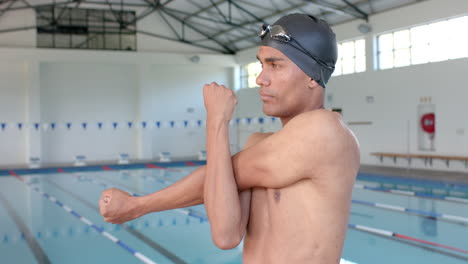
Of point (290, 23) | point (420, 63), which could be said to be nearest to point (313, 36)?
point (290, 23)

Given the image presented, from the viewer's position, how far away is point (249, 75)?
78.5 ft

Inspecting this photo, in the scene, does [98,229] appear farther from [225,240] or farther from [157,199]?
[225,240]

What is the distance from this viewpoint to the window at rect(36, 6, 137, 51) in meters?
20.8

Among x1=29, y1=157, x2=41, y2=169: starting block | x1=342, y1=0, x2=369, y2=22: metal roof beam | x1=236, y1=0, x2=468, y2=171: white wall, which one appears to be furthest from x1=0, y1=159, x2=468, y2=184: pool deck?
x1=342, y1=0, x2=369, y2=22: metal roof beam

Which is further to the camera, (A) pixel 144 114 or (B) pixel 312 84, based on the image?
(A) pixel 144 114

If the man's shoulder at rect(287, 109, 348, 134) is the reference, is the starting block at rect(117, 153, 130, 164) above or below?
below

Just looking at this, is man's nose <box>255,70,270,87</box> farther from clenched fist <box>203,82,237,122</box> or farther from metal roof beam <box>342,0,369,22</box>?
metal roof beam <box>342,0,369,22</box>

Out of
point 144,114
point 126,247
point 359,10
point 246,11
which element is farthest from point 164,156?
point 126,247

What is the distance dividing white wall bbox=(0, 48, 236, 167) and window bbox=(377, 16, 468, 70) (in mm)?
9705

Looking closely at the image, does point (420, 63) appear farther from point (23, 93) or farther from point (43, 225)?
point (23, 93)

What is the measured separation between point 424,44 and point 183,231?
11109 mm

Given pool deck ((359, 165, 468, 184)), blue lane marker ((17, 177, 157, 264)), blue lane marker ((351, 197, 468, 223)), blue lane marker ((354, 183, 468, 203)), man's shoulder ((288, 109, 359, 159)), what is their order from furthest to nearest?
pool deck ((359, 165, 468, 184)), blue lane marker ((354, 183, 468, 203)), blue lane marker ((351, 197, 468, 223)), blue lane marker ((17, 177, 157, 264)), man's shoulder ((288, 109, 359, 159))

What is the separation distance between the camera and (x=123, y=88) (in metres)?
23.1

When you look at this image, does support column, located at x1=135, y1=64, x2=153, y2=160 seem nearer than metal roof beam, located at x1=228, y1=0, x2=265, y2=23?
No
